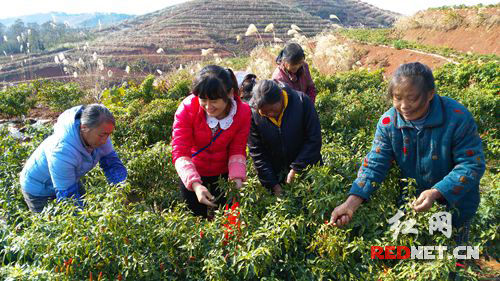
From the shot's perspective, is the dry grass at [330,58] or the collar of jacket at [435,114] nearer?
the collar of jacket at [435,114]

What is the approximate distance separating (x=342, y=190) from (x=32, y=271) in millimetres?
1742

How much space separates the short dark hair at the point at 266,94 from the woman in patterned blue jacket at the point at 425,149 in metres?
0.72

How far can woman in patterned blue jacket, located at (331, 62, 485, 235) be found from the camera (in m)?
1.77

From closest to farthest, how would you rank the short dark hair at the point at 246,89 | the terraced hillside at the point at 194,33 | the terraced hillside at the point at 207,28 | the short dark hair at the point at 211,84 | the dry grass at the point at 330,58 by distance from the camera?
the short dark hair at the point at 211,84 → the short dark hair at the point at 246,89 → the dry grass at the point at 330,58 → the terraced hillside at the point at 194,33 → the terraced hillside at the point at 207,28

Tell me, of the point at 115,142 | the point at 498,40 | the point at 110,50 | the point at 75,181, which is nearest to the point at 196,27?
the point at 110,50

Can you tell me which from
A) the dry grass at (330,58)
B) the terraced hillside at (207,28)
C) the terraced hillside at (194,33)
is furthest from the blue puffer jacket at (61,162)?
the terraced hillside at (207,28)

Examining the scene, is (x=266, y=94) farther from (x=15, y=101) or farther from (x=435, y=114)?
(x=15, y=101)

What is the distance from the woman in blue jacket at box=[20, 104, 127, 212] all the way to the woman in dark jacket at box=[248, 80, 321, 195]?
106cm

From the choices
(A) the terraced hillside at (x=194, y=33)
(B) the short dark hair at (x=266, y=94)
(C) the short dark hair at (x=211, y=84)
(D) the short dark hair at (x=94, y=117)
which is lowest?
(A) the terraced hillside at (x=194, y=33)

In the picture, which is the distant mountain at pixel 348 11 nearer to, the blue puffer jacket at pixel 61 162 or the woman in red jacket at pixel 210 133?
the woman in red jacket at pixel 210 133

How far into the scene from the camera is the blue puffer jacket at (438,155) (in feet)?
5.85

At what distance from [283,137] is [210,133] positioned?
0.54 metres

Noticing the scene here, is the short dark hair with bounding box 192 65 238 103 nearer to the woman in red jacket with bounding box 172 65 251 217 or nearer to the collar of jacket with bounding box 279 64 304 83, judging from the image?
the woman in red jacket with bounding box 172 65 251 217

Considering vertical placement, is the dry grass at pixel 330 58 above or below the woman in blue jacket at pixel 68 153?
below
